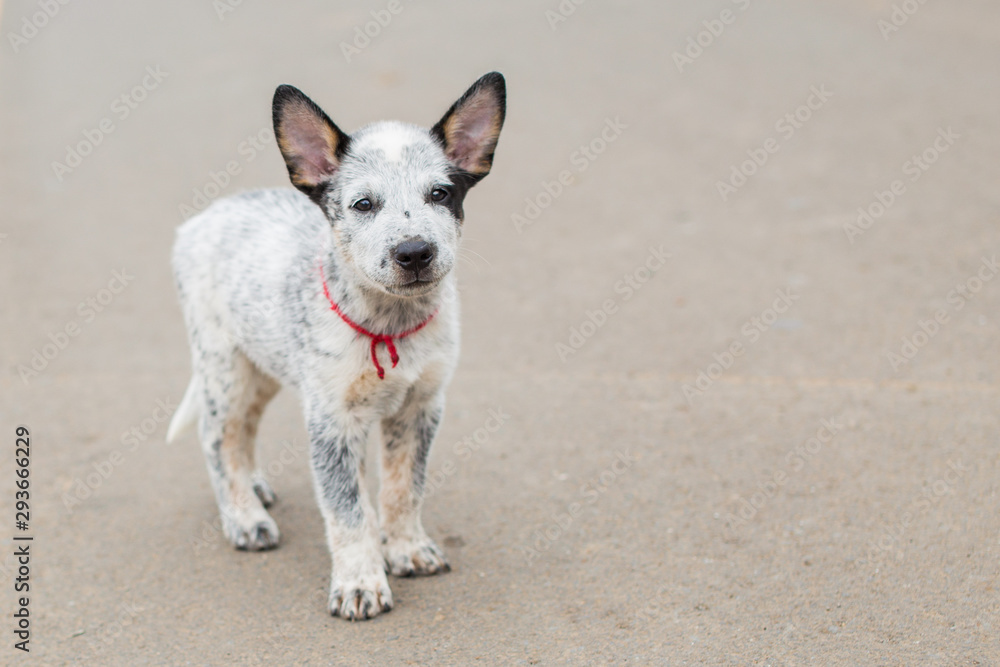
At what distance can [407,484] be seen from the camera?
4367 millimetres

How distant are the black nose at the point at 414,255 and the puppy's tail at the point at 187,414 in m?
1.68

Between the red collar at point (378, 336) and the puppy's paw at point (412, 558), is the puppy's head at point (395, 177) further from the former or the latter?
the puppy's paw at point (412, 558)

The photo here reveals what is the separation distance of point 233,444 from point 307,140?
59.3 inches

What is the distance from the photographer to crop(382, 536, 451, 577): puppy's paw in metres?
4.39

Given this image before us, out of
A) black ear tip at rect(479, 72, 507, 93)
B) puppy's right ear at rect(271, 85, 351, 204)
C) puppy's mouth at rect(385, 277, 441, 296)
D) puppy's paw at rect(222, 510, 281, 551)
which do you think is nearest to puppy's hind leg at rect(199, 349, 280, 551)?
puppy's paw at rect(222, 510, 281, 551)

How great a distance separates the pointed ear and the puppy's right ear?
0.40 meters

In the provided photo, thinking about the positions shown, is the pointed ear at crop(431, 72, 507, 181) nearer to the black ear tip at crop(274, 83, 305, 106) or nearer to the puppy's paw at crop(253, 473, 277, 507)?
the black ear tip at crop(274, 83, 305, 106)

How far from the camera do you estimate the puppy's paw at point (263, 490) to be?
16.5ft

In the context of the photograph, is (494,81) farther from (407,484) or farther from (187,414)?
(187,414)

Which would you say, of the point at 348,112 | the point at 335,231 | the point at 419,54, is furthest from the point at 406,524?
the point at 419,54

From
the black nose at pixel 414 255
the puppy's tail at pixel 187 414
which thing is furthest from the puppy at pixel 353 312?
the puppy's tail at pixel 187 414

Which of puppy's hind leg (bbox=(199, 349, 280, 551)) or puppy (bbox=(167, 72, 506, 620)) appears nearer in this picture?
puppy (bbox=(167, 72, 506, 620))

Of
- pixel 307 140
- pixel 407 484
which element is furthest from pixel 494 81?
pixel 407 484

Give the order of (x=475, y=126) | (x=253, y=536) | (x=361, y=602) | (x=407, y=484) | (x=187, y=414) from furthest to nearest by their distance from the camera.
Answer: (x=187, y=414)
(x=253, y=536)
(x=407, y=484)
(x=475, y=126)
(x=361, y=602)
